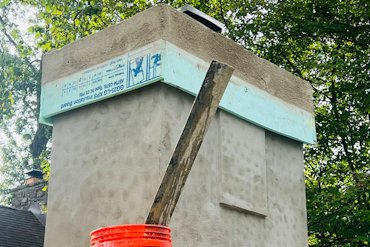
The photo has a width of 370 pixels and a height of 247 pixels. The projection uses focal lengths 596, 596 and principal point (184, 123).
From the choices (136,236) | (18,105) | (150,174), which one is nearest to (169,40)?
(150,174)

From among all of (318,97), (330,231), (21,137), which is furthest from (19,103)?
(330,231)

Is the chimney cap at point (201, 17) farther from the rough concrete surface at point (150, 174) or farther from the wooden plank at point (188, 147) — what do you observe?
the wooden plank at point (188, 147)

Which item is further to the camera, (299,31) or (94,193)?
(299,31)

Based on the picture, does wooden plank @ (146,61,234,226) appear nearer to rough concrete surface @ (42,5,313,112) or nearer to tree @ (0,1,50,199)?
rough concrete surface @ (42,5,313,112)

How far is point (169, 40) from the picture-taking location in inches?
144

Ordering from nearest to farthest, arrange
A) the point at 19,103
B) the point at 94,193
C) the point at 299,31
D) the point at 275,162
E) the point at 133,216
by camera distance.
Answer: the point at 133,216, the point at 94,193, the point at 275,162, the point at 299,31, the point at 19,103

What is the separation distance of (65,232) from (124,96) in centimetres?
92

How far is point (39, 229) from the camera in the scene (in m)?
10.2

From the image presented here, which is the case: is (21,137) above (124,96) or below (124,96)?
above

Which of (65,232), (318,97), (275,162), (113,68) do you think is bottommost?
(65,232)

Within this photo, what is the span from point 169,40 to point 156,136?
615 millimetres

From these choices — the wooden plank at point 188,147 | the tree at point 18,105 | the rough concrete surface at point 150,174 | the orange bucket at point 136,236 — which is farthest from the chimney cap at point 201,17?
the tree at point 18,105

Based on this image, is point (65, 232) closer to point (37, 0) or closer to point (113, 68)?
point (113, 68)

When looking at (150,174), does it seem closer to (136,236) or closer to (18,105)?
(136,236)
